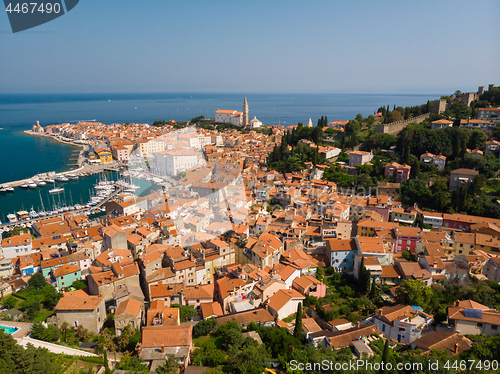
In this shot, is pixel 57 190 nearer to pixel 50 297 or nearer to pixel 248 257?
pixel 50 297

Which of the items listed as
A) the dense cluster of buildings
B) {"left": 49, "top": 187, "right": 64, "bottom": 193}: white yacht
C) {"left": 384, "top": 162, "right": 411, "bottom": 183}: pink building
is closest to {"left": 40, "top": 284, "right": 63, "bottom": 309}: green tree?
the dense cluster of buildings

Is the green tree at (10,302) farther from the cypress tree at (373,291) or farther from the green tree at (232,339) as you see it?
the cypress tree at (373,291)

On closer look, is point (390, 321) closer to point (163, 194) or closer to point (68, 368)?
point (68, 368)

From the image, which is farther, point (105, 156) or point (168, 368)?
point (105, 156)

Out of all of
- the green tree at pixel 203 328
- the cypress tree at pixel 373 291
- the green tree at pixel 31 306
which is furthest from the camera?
the cypress tree at pixel 373 291

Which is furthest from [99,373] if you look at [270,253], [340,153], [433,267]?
[340,153]

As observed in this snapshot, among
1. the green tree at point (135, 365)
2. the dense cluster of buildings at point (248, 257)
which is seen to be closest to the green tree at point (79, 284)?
the dense cluster of buildings at point (248, 257)

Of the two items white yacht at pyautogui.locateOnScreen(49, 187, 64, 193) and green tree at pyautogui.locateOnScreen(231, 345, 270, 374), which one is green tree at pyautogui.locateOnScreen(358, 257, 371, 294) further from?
white yacht at pyautogui.locateOnScreen(49, 187, 64, 193)

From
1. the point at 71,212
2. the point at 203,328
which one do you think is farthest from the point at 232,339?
the point at 71,212
